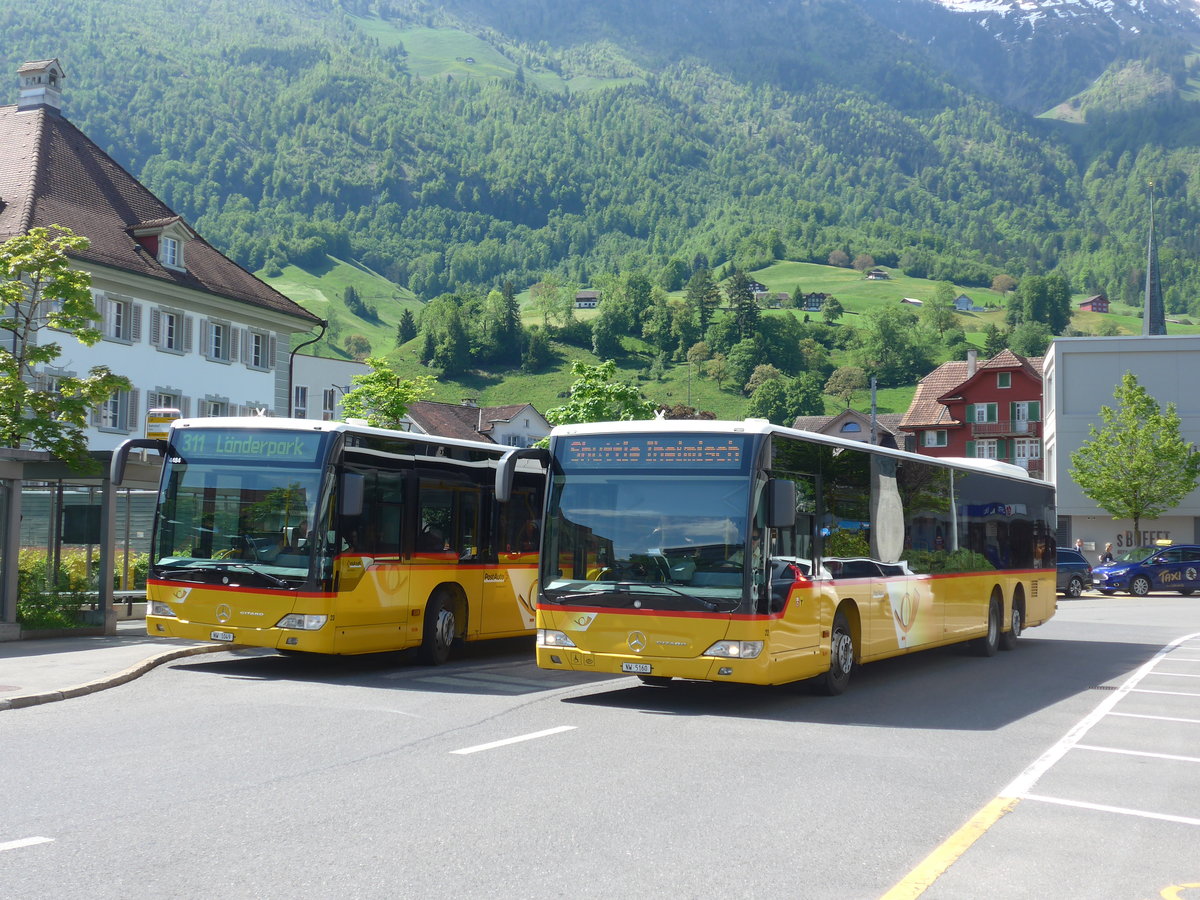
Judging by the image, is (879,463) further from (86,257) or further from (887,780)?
(86,257)

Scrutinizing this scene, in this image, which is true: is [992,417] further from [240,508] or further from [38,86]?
[240,508]

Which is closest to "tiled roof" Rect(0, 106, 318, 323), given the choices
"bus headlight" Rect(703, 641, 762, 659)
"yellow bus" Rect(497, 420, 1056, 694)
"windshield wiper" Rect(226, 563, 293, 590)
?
"windshield wiper" Rect(226, 563, 293, 590)

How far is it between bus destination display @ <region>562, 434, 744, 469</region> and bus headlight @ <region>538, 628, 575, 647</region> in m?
1.62

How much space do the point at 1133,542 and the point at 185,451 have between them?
54.4 meters

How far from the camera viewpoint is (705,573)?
481 inches

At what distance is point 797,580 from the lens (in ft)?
41.7

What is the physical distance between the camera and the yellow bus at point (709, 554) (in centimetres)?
1213

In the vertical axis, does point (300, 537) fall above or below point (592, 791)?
above

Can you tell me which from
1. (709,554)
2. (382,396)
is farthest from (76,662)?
(382,396)

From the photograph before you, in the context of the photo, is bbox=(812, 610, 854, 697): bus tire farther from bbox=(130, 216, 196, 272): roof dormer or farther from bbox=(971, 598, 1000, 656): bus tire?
bbox=(130, 216, 196, 272): roof dormer

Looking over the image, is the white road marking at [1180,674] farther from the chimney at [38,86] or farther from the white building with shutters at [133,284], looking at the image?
the chimney at [38,86]

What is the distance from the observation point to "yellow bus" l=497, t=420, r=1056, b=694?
1213cm

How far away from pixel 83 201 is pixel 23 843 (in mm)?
38369

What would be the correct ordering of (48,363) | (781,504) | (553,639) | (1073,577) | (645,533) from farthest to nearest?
(1073,577)
(48,363)
(553,639)
(645,533)
(781,504)
